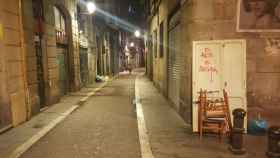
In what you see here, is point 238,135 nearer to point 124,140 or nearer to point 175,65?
point 124,140

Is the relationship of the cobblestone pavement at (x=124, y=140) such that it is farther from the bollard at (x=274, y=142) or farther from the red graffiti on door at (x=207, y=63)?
the red graffiti on door at (x=207, y=63)

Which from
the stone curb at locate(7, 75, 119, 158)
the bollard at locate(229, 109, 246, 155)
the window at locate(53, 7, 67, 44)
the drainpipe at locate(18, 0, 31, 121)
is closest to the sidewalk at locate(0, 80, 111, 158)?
the stone curb at locate(7, 75, 119, 158)

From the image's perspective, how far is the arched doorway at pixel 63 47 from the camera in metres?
13.3

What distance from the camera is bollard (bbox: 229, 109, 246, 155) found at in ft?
17.8

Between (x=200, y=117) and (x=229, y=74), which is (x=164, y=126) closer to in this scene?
(x=200, y=117)

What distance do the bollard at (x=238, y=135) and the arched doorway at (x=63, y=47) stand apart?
950 centimetres

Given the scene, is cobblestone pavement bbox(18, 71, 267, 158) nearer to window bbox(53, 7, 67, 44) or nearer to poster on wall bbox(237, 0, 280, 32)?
poster on wall bbox(237, 0, 280, 32)

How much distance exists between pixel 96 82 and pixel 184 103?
14.1m

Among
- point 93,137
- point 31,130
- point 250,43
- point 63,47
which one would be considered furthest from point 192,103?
point 63,47

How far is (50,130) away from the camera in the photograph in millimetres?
7445

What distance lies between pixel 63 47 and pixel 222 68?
9840mm

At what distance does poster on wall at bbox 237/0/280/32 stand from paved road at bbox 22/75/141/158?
4043 millimetres

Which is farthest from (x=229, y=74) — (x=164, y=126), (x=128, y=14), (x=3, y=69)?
(x=128, y=14)

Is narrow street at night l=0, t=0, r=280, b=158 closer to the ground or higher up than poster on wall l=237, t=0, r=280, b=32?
closer to the ground
